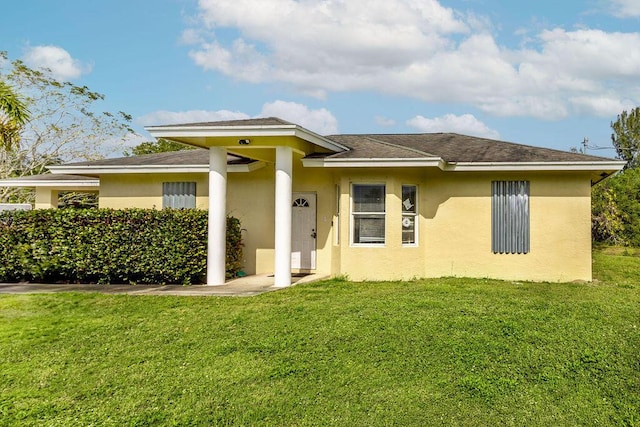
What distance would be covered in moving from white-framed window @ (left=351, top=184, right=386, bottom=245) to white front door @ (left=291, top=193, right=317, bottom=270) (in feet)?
5.85

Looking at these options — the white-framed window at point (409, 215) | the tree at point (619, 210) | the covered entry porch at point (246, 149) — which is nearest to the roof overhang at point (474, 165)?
the covered entry porch at point (246, 149)

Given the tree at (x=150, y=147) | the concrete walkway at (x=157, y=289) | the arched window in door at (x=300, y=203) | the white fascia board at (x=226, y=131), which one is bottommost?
the concrete walkway at (x=157, y=289)

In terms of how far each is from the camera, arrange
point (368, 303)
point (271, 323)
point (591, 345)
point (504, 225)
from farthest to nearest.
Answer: point (504, 225) < point (368, 303) < point (271, 323) < point (591, 345)

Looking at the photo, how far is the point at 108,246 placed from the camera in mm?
10312

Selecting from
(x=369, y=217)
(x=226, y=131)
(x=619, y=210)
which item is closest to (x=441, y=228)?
(x=369, y=217)

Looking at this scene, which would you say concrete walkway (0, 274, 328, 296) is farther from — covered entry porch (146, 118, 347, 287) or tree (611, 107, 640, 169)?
tree (611, 107, 640, 169)

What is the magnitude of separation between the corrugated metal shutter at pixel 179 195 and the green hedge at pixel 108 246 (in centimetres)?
255

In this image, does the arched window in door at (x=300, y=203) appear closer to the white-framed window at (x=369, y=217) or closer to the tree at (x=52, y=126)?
the white-framed window at (x=369, y=217)

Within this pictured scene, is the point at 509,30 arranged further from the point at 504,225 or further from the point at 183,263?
the point at 183,263

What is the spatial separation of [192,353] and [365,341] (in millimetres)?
2244

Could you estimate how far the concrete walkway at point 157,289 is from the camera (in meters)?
9.09

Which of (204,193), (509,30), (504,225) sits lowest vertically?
(504,225)

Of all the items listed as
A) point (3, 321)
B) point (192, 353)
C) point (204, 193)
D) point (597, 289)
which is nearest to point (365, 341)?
point (192, 353)

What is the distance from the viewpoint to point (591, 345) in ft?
18.7
